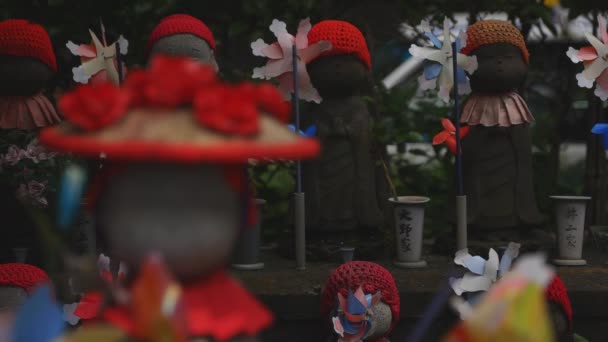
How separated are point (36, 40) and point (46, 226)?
2.72 meters

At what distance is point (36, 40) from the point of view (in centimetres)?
404

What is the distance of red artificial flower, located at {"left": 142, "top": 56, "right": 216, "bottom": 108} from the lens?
1.57 meters

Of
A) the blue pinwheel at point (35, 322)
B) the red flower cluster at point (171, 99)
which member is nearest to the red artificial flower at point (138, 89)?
the red flower cluster at point (171, 99)

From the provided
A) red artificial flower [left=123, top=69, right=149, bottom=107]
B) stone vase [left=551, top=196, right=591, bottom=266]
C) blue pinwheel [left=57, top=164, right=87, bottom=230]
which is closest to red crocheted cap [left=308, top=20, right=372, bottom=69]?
stone vase [left=551, top=196, right=591, bottom=266]

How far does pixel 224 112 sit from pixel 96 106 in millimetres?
222

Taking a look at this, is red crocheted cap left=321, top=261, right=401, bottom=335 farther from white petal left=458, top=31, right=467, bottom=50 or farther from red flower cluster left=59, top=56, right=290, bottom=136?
red flower cluster left=59, top=56, right=290, bottom=136

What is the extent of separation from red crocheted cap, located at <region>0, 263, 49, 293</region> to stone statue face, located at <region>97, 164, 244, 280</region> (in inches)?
58.3

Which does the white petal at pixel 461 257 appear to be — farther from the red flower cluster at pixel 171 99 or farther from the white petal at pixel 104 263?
the red flower cluster at pixel 171 99

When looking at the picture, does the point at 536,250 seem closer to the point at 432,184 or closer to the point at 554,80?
the point at 432,184

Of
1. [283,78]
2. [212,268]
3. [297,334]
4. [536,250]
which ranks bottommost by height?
[297,334]

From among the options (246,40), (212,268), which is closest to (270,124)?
(212,268)

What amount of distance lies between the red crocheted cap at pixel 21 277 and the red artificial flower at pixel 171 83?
1.60 m

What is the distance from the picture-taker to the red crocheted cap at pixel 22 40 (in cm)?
403

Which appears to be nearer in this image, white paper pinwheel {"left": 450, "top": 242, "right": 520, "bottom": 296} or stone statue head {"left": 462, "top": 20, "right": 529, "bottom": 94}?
white paper pinwheel {"left": 450, "top": 242, "right": 520, "bottom": 296}
